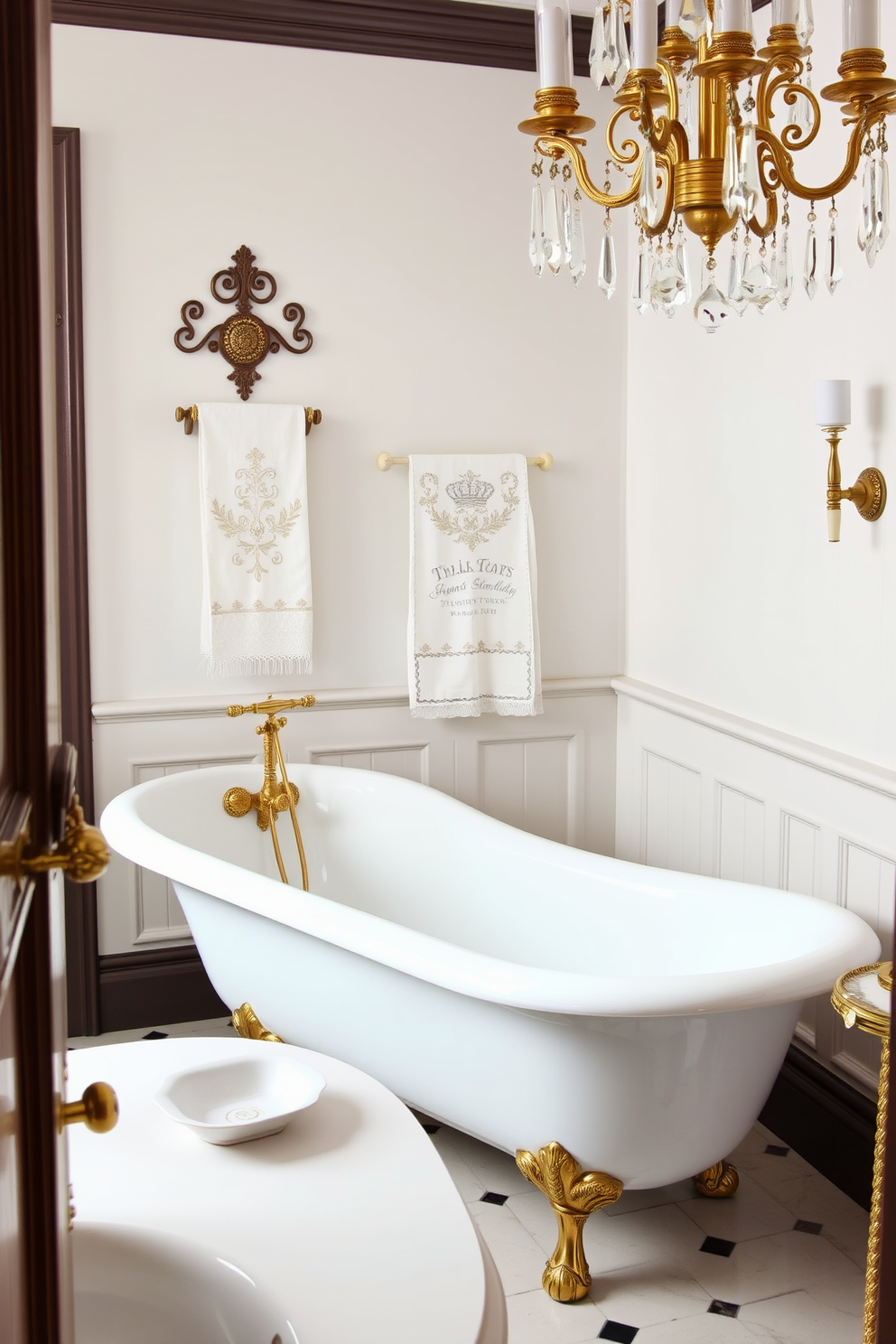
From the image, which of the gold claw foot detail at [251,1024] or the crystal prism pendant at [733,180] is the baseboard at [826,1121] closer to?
the gold claw foot detail at [251,1024]

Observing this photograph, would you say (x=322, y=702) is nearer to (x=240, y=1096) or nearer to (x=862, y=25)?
(x=240, y=1096)

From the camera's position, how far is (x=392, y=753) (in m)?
3.46

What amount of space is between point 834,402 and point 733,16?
3.38ft

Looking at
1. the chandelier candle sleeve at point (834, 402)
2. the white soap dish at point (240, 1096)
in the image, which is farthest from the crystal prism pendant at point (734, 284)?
the white soap dish at point (240, 1096)

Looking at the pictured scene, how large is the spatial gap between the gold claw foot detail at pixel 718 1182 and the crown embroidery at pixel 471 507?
1.69 m

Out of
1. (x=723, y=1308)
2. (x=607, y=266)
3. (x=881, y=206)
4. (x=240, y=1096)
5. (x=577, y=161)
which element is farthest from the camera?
(x=723, y=1308)

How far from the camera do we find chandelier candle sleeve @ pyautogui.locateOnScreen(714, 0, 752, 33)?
1.44 meters

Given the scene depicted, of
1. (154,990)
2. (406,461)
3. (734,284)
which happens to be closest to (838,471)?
(734,284)

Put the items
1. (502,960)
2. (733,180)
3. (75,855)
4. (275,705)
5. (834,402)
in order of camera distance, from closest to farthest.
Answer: (75,855), (733,180), (502,960), (834,402), (275,705)

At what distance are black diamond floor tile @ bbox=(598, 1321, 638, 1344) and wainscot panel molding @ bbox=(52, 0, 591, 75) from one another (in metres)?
3.02

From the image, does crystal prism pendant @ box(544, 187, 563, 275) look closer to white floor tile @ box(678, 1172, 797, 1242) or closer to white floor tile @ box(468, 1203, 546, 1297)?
white floor tile @ box(468, 1203, 546, 1297)

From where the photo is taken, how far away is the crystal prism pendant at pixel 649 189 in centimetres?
153

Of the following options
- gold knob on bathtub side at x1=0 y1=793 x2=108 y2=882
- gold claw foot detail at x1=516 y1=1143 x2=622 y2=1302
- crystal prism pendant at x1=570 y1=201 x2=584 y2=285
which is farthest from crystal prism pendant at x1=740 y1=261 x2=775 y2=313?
gold claw foot detail at x1=516 y1=1143 x2=622 y2=1302

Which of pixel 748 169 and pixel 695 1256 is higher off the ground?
pixel 748 169
